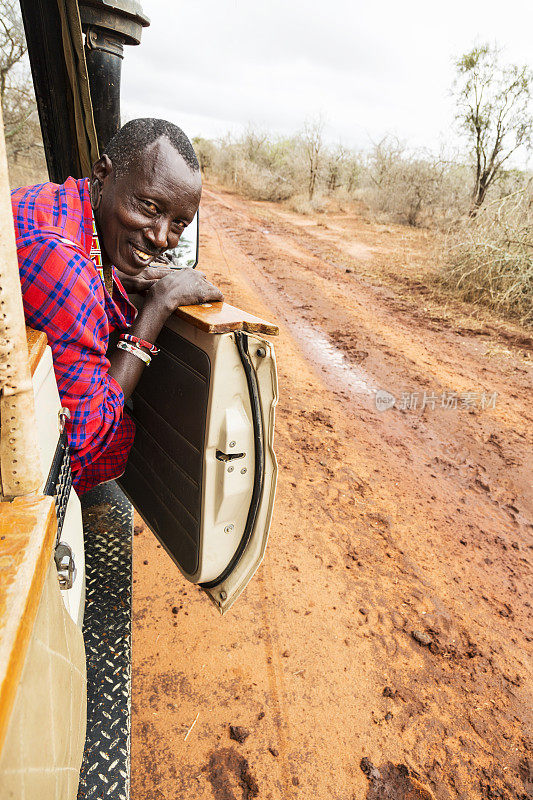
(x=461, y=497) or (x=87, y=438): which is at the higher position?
(x=87, y=438)

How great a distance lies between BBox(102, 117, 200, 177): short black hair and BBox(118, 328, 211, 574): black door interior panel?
607 millimetres

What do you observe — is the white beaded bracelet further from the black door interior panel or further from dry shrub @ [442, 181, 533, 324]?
dry shrub @ [442, 181, 533, 324]

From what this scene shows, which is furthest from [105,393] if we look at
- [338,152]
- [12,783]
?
[338,152]

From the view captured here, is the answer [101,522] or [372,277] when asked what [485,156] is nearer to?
[372,277]

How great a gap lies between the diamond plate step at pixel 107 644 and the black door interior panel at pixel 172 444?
0.54 feet

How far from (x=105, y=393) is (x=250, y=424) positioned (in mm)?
463

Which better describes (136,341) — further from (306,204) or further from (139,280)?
(306,204)

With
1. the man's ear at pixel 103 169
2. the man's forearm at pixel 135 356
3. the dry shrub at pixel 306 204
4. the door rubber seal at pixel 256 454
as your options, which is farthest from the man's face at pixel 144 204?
the dry shrub at pixel 306 204

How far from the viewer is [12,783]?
1.72 feet

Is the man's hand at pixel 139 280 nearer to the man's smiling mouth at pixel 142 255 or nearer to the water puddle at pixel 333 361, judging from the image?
the man's smiling mouth at pixel 142 255

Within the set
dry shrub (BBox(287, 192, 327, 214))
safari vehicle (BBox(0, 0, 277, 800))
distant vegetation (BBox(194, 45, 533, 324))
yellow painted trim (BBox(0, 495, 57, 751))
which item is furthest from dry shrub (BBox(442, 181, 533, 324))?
→ dry shrub (BBox(287, 192, 327, 214))

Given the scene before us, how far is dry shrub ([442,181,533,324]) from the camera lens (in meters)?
7.94

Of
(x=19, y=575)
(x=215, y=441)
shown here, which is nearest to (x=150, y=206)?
(x=215, y=441)

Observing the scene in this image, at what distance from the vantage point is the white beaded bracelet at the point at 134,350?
65.4 inches
